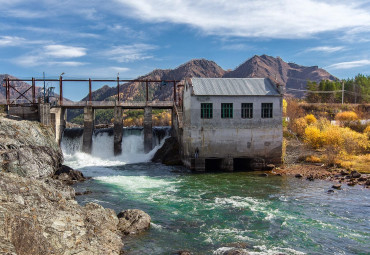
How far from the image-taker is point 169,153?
1786 inches

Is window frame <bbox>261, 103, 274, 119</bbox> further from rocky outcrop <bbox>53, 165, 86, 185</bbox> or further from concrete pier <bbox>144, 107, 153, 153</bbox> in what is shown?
rocky outcrop <bbox>53, 165, 86, 185</bbox>

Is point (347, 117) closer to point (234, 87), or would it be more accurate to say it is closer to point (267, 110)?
point (267, 110)

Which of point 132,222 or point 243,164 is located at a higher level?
point 243,164

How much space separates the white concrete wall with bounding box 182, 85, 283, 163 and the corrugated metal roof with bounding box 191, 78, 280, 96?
518 mm

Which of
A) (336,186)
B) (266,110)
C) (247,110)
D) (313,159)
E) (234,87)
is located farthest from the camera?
(313,159)

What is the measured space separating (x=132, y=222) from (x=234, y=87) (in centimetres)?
2404

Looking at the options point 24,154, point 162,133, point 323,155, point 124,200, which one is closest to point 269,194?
point 124,200

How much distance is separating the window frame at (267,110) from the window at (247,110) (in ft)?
4.38

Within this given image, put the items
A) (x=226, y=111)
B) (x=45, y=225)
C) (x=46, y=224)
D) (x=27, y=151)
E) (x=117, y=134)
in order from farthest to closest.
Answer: (x=117, y=134) → (x=226, y=111) → (x=27, y=151) → (x=46, y=224) → (x=45, y=225)

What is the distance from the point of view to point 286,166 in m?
38.1

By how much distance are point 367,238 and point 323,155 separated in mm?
24671

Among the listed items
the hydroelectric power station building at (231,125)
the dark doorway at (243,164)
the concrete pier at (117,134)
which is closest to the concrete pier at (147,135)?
the concrete pier at (117,134)

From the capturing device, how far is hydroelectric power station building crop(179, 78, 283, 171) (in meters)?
36.8

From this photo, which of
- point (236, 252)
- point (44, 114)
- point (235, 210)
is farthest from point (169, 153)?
point (236, 252)
